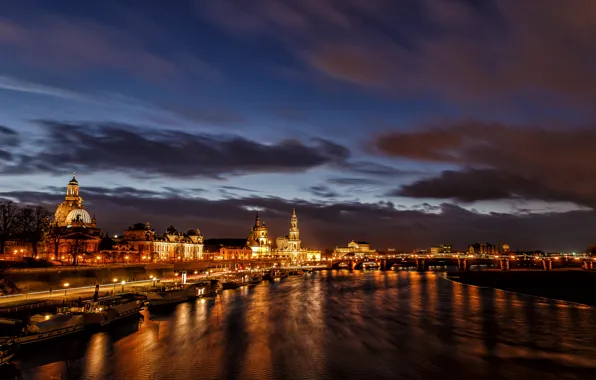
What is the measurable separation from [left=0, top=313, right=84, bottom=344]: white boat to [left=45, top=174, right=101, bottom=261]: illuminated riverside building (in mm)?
82850

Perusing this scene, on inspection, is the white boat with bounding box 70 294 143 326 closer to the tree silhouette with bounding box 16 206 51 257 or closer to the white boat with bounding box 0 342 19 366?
the white boat with bounding box 0 342 19 366

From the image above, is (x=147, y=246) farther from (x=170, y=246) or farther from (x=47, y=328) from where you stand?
(x=47, y=328)

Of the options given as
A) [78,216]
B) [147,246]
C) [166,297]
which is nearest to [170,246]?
[147,246]

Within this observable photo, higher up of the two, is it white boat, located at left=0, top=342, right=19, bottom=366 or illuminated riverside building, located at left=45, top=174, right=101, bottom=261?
illuminated riverside building, located at left=45, top=174, right=101, bottom=261

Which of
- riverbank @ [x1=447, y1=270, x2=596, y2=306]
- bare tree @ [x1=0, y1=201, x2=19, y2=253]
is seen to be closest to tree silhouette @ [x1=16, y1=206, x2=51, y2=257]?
bare tree @ [x1=0, y1=201, x2=19, y2=253]

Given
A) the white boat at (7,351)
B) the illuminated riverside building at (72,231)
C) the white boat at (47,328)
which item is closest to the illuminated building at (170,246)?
the illuminated riverside building at (72,231)

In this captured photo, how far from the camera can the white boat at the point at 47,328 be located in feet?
130

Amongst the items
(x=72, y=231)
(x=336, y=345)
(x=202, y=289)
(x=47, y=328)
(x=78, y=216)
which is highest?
(x=78, y=216)

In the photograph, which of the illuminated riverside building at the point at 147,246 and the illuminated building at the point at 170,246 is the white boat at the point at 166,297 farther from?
the illuminated building at the point at 170,246

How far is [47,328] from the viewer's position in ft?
138

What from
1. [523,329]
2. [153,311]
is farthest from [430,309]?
[153,311]

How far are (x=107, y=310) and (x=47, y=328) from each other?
10.4 meters

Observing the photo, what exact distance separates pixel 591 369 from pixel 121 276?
296ft

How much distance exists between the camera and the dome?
178 meters
